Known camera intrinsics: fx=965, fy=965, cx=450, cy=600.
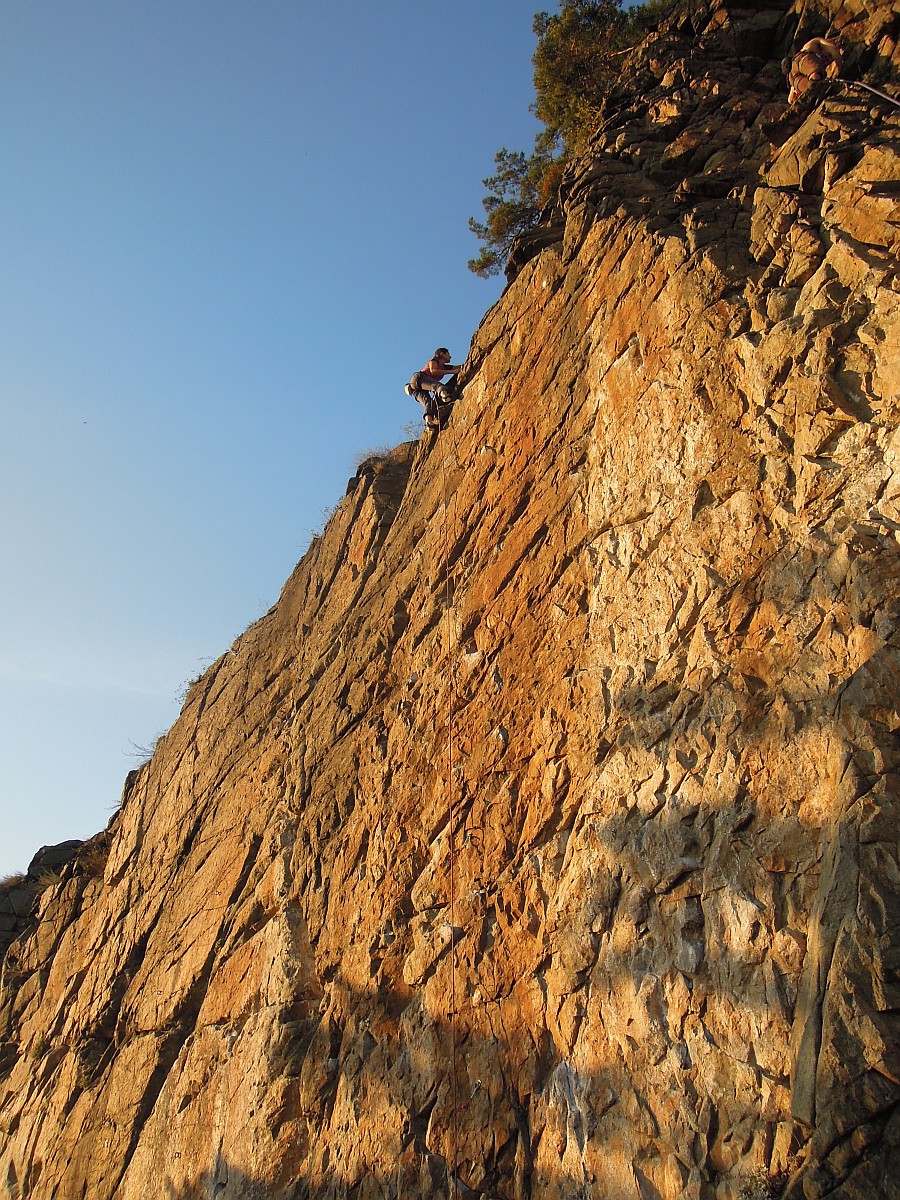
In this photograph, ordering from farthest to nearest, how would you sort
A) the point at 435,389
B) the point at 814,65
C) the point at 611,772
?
the point at 435,389 → the point at 814,65 → the point at 611,772

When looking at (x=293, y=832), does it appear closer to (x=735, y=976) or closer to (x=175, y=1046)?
(x=175, y=1046)

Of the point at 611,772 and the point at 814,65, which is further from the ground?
the point at 814,65

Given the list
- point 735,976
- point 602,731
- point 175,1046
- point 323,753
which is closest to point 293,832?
point 323,753

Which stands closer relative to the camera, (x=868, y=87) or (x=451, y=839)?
A: (x=868, y=87)

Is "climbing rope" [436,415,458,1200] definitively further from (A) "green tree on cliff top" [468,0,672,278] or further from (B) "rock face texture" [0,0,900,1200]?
(A) "green tree on cliff top" [468,0,672,278]

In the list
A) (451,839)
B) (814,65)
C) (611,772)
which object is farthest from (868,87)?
(451,839)

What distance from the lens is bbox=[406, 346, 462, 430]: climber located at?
14008mm

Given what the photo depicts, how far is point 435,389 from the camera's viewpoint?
47.4 ft

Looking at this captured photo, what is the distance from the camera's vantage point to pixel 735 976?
6469 millimetres

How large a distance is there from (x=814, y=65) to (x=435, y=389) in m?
6.53

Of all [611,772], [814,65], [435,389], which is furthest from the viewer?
[435,389]

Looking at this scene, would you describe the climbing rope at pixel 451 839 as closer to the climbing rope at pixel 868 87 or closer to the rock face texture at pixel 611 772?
the rock face texture at pixel 611 772

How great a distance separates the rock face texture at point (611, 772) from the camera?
632 centimetres

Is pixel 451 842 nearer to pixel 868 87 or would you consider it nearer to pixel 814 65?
pixel 868 87
